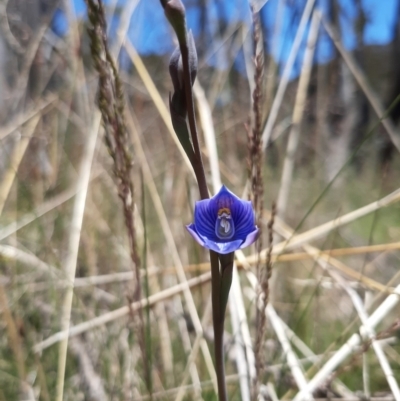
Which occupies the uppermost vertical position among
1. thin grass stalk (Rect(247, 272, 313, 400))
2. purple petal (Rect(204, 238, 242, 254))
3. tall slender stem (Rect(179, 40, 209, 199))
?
tall slender stem (Rect(179, 40, 209, 199))

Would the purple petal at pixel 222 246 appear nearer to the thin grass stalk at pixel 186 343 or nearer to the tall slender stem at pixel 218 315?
the tall slender stem at pixel 218 315

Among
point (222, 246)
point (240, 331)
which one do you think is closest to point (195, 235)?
point (222, 246)

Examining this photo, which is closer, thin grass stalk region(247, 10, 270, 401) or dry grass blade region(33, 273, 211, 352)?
thin grass stalk region(247, 10, 270, 401)

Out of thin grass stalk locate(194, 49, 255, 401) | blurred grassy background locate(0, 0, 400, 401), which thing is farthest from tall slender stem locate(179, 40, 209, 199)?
thin grass stalk locate(194, 49, 255, 401)

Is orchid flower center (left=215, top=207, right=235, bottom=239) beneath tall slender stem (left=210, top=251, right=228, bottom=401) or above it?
above

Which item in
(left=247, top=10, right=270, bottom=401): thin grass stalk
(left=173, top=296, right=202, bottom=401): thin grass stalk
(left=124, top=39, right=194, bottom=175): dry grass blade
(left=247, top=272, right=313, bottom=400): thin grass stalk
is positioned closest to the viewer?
(left=247, top=10, right=270, bottom=401): thin grass stalk

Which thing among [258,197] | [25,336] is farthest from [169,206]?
[258,197]

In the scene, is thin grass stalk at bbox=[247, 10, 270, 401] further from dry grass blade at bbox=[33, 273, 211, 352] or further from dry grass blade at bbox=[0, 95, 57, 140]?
dry grass blade at bbox=[0, 95, 57, 140]

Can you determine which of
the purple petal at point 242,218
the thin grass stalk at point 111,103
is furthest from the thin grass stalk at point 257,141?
the thin grass stalk at point 111,103

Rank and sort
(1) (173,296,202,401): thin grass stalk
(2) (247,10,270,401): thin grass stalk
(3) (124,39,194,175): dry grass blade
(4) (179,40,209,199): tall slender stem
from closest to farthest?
(4) (179,40,209,199): tall slender stem → (2) (247,10,270,401): thin grass stalk → (1) (173,296,202,401): thin grass stalk → (3) (124,39,194,175): dry grass blade

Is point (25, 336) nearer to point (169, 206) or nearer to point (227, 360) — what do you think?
point (227, 360)
